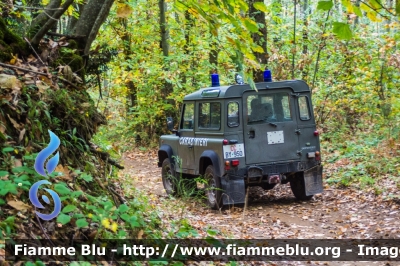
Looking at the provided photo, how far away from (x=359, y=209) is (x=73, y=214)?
662cm

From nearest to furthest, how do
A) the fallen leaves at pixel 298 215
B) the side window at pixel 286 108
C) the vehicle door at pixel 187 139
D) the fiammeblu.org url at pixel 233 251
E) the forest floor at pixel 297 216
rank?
the fiammeblu.org url at pixel 233 251 < the forest floor at pixel 297 216 < the fallen leaves at pixel 298 215 < the side window at pixel 286 108 < the vehicle door at pixel 187 139

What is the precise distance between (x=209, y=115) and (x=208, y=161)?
3.03 feet

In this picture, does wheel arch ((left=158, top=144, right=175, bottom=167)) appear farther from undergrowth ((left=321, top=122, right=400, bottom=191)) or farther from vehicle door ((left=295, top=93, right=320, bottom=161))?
undergrowth ((left=321, top=122, right=400, bottom=191))

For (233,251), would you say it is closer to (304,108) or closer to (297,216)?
(297,216)

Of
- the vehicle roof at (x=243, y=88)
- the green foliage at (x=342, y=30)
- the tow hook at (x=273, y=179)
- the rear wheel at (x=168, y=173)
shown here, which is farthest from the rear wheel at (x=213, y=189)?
the green foliage at (x=342, y=30)

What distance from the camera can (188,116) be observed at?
1182 cm

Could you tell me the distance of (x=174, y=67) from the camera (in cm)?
2031

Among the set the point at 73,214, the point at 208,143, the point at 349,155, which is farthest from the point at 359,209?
the point at 73,214

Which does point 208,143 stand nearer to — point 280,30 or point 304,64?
point 304,64

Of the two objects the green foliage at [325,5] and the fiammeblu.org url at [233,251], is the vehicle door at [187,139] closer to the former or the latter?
the fiammeblu.org url at [233,251]

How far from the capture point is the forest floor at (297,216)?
803cm

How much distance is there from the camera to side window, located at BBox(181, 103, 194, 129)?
458 inches

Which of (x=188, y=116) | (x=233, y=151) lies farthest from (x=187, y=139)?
(x=233, y=151)

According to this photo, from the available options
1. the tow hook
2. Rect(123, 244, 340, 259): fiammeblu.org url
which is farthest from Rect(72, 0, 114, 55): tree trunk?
the tow hook
